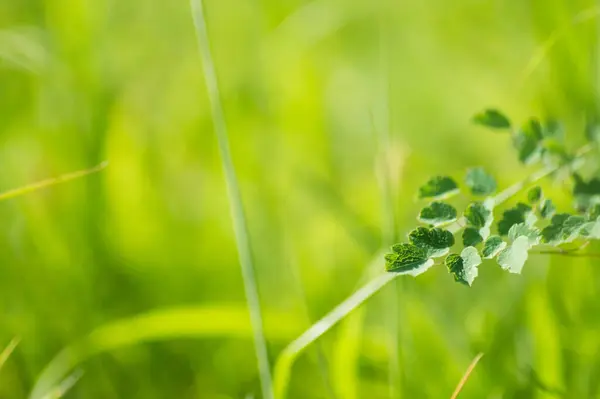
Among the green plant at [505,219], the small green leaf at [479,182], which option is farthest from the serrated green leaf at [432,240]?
the small green leaf at [479,182]

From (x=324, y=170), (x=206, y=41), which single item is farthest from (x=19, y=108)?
(x=206, y=41)

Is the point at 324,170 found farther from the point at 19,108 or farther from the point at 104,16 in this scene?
the point at 19,108

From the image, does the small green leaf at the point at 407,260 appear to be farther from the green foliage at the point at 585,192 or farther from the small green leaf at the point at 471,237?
the green foliage at the point at 585,192

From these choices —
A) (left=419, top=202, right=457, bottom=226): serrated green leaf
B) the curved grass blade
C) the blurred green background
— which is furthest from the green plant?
the curved grass blade

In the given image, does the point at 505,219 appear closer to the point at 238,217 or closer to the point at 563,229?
the point at 563,229

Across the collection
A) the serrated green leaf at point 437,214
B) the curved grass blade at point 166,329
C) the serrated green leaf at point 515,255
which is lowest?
the serrated green leaf at point 515,255

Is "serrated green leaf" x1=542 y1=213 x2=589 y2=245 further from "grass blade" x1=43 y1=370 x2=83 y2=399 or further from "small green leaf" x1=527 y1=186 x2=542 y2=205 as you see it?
"grass blade" x1=43 y1=370 x2=83 y2=399

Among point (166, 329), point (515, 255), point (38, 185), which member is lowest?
point (515, 255)

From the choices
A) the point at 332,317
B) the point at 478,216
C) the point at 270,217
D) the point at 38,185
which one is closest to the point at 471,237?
the point at 478,216
